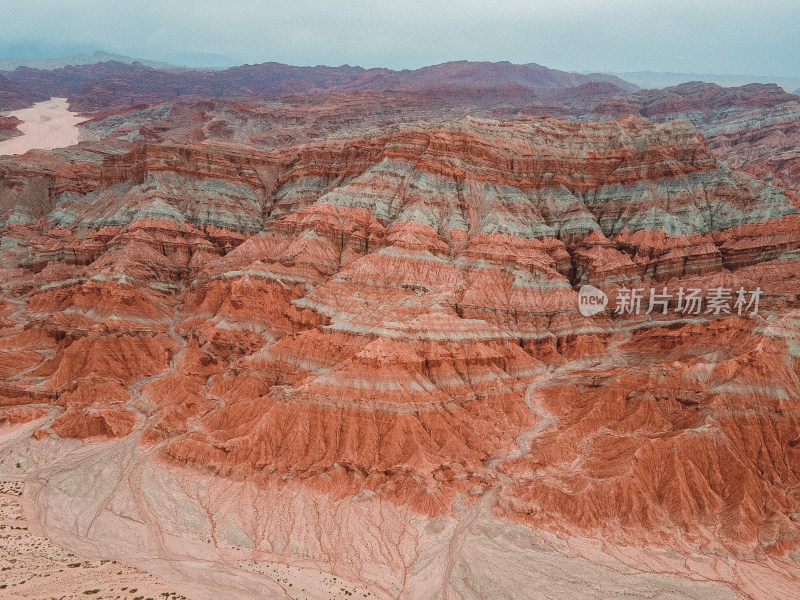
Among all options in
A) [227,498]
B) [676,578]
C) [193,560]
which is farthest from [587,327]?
[193,560]

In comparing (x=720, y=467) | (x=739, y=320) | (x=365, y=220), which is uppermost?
(x=365, y=220)

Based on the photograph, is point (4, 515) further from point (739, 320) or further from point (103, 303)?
point (739, 320)

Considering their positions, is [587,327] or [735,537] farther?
[587,327]

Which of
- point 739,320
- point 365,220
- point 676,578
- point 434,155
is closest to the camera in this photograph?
point 676,578

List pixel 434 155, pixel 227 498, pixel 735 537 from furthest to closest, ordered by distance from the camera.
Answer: pixel 434 155 < pixel 227 498 < pixel 735 537

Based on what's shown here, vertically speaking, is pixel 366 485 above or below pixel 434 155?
below

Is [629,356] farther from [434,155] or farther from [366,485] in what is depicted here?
[434,155]

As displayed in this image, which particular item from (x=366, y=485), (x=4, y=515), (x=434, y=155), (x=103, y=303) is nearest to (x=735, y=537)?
(x=366, y=485)
